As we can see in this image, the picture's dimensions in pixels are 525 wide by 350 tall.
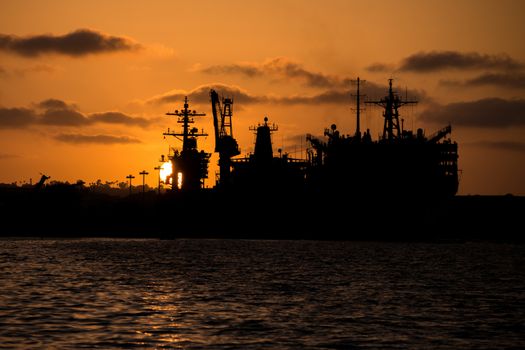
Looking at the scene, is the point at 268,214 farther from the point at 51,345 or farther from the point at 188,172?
the point at 51,345

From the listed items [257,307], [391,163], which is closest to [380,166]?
[391,163]

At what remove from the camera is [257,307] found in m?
42.3

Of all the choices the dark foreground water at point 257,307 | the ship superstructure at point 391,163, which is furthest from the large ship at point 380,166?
the dark foreground water at point 257,307

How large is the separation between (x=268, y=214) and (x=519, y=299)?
130011 millimetres

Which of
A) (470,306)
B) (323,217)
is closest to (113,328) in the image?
(470,306)

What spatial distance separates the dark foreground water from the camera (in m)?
31.7

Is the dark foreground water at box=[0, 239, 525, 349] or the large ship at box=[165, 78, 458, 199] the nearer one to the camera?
the dark foreground water at box=[0, 239, 525, 349]

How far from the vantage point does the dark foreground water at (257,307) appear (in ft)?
104

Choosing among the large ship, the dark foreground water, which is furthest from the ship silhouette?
the dark foreground water

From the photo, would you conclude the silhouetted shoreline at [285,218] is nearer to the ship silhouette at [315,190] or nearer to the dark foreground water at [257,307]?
the ship silhouette at [315,190]

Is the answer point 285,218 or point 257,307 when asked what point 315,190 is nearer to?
point 285,218

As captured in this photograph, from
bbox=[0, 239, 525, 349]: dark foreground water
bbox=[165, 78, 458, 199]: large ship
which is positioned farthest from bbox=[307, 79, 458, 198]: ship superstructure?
bbox=[0, 239, 525, 349]: dark foreground water

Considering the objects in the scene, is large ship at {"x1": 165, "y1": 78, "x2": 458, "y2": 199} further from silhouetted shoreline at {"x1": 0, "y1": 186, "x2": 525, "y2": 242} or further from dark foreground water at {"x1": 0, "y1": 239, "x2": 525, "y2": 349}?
dark foreground water at {"x1": 0, "y1": 239, "x2": 525, "y2": 349}

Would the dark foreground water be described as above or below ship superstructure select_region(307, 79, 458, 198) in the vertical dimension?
below
